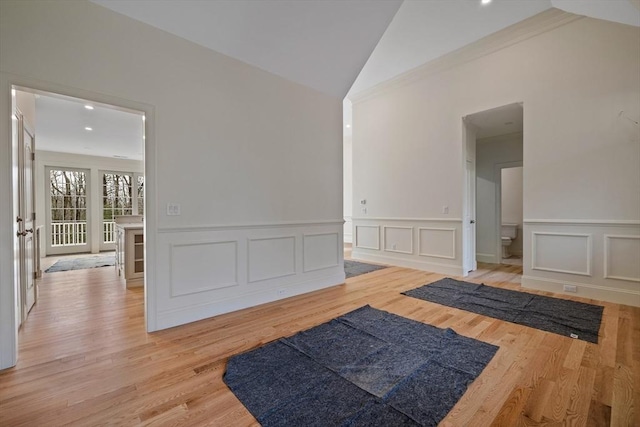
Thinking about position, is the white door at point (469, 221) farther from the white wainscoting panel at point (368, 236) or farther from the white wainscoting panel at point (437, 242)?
the white wainscoting panel at point (368, 236)

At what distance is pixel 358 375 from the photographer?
1904mm

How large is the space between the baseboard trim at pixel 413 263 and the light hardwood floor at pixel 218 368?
5.71 feet

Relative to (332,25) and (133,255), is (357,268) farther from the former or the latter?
(332,25)

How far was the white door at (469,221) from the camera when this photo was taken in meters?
4.75

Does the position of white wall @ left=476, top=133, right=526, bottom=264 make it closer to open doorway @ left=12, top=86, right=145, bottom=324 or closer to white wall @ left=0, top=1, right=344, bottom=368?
white wall @ left=0, top=1, right=344, bottom=368

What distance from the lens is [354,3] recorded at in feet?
10.3

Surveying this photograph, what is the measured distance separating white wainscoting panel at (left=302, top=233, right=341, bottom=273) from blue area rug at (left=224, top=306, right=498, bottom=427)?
131 centimetres

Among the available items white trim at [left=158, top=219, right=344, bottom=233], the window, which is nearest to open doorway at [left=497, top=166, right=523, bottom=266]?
white trim at [left=158, top=219, right=344, bottom=233]

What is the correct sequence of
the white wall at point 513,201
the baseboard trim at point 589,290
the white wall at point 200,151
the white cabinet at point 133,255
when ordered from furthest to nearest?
the white wall at point 513,201, the white cabinet at point 133,255, the baseboard trim at point 589,290, the white wall at point 200,151

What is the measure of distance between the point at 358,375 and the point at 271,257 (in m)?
1.92

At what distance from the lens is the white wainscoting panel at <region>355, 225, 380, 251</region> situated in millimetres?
5947

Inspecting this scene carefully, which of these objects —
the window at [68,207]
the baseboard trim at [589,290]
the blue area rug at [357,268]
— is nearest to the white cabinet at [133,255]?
the blue area rug at [357,268]

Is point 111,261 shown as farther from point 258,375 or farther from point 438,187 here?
point 438,187

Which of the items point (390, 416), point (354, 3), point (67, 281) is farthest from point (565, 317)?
point (67, 281)
